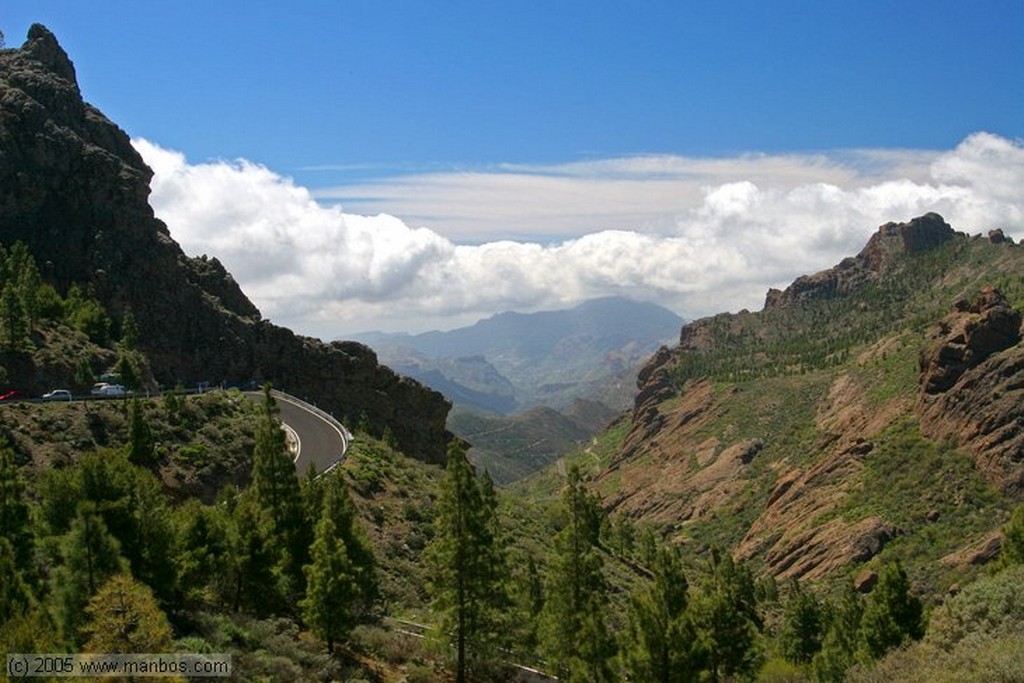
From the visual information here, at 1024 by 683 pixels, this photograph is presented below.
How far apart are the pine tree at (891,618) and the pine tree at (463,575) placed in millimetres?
23923

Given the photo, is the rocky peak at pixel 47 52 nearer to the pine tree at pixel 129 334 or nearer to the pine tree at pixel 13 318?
the pine tree at pixel 129 334

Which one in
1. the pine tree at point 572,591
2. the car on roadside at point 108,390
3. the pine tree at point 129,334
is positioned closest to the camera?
the pine tree at point 572,591

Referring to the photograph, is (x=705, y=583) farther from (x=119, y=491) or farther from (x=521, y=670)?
(x=119, y=491)

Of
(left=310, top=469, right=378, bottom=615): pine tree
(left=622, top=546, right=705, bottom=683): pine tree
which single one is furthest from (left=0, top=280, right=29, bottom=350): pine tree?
(left=622, top=546, right=705, bottom=683): pine tree

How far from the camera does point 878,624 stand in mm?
43969

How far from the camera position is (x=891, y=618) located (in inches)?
1724

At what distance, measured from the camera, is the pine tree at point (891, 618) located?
43.4 metres

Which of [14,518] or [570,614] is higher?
[14,518]

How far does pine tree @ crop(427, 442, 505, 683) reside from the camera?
32500 millimetres

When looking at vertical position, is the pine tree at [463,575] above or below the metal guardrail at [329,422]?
below

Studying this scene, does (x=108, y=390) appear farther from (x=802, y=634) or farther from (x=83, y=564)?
(x=802, y=634)

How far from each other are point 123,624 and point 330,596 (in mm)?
12058

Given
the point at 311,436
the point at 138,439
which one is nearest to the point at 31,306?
the point at 138,439

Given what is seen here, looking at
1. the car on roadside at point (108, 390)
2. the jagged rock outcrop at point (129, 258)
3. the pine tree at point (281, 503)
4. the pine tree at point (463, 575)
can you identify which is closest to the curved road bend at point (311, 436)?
the jagged rock outcrop at point (129, 258)
